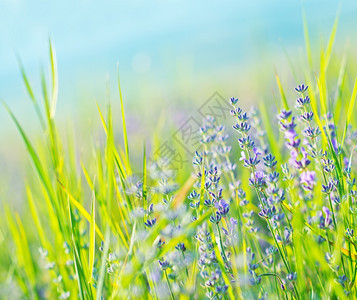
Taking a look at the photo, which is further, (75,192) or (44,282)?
(44,282)

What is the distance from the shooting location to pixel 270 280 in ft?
4.58

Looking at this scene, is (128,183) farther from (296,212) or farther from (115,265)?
(296,212)

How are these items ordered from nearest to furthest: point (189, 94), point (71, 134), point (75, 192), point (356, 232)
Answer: point (356, 232) < point (75, 192) < point (71, 134) < point (189, 94)

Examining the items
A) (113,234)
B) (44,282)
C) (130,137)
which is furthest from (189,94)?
(113,234)

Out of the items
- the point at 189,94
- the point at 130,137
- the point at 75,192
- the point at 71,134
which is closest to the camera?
the point at 75,192

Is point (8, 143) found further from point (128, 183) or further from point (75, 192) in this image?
point (128, 183)

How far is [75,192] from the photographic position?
1692 mm

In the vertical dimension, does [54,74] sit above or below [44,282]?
above

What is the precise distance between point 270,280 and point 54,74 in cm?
96

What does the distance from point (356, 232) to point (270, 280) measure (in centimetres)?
33

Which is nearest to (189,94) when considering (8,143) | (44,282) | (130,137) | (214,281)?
(130,137)

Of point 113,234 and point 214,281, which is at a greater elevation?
point 113,234

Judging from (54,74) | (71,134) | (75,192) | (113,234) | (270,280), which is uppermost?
(54,74)

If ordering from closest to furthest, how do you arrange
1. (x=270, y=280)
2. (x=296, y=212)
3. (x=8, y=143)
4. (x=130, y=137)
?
(x=296, y=212)
(x=270, y=280)
(x=130, y=137)
(x=8, y=143)
